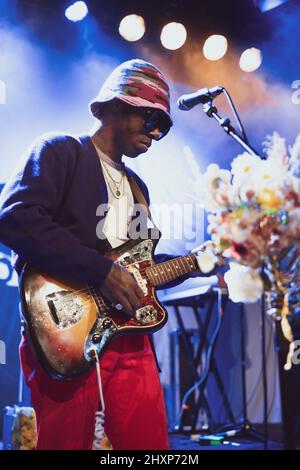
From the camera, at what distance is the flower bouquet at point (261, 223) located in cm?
162

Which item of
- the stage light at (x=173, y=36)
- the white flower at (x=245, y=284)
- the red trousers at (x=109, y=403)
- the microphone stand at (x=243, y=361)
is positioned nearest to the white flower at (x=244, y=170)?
the white flower at (x=245, y=284)

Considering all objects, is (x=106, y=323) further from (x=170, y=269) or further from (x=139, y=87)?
(x=139, y=87)

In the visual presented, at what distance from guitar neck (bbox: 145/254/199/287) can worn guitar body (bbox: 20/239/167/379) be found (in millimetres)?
106

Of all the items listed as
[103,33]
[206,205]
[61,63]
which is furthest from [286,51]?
[206,205]

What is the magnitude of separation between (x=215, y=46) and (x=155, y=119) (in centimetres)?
255

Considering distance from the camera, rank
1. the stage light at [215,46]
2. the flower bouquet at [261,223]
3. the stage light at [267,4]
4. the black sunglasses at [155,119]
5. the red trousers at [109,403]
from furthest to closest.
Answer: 1. the stage light at [215,46]
2. the stage light at [267,4]
3. the black sunglasses at [155,119]
4. the red trousers at [109,403]
5. the flower bouquet at [261,223]

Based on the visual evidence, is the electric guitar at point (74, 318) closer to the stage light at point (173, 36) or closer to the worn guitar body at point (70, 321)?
the worn guitar body at point (70, 321)

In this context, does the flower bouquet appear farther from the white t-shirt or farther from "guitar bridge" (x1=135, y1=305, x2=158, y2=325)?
the white t-shirt

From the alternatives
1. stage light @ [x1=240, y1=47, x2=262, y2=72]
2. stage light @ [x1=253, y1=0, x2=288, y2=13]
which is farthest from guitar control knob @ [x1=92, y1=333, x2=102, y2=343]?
stage light @ [x1=253, y1=0, x2=288, y2=13]

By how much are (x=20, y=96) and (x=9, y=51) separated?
0.34 meters

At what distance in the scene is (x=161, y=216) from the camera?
15.5ft

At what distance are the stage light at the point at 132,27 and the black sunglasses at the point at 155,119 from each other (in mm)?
2343

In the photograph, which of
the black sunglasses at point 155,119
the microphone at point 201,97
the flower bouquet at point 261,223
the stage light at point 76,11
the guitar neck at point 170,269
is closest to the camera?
the flower bouquet at point 261,223

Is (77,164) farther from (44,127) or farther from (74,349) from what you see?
(44,127)
